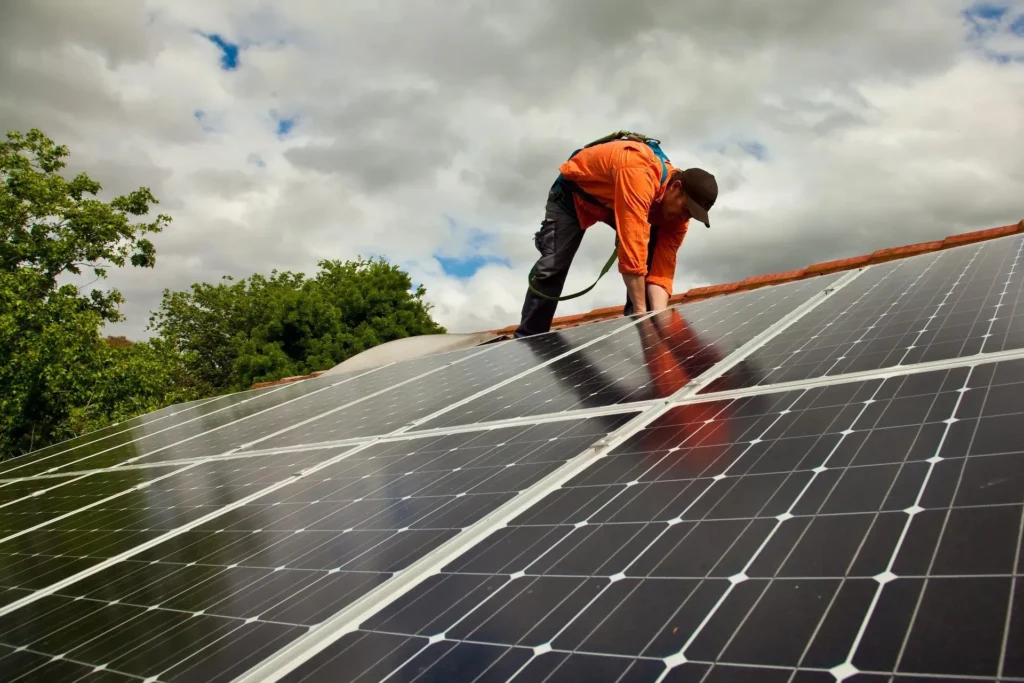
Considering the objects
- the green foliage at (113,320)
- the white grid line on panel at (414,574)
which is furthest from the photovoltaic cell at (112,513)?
the green foliage at (113,320)

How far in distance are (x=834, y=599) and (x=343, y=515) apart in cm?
216

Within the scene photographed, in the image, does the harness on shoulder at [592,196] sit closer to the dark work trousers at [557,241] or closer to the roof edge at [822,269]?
the dark work trousers at [557,241]

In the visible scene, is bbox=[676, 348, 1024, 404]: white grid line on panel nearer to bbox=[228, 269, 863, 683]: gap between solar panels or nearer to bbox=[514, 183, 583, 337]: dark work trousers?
bbox=[228, 269, 863, 683]: gap between solar panels

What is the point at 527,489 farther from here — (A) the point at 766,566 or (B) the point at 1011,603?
(B) the point at 1011,603

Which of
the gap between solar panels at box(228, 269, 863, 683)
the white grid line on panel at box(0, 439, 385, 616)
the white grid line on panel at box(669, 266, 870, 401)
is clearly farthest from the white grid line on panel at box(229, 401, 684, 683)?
the white grid line on panel at box(0, 439, 385, 616)

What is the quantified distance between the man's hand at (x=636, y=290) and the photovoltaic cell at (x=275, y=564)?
4.00 meters

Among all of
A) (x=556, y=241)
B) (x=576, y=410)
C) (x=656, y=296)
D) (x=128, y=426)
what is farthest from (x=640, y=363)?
(x=128, y=426)

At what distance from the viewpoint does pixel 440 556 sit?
2.37 metres

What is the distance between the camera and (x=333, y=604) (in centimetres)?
225

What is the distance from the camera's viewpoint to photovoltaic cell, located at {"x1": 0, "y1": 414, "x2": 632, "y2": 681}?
2.30 m

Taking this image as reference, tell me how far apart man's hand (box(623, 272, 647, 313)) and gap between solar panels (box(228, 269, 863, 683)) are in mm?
3854

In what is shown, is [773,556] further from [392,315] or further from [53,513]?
[392,315]

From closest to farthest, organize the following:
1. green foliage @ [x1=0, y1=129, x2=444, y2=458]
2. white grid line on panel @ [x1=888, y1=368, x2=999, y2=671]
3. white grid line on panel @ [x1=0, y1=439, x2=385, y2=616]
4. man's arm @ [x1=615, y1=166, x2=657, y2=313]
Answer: white grid line on panel @ [x1=888, y1=368, x2=999, y2=671] < white grid line on panel @ [x1=0, y1=439, x2=385, y2=616] < man's arm @ [x1=615, y1=166, x2=657, y2=313] < green foliage @ [x1=0, y1=129, x2=444, y2=458]

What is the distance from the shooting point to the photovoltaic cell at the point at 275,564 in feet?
7.54
